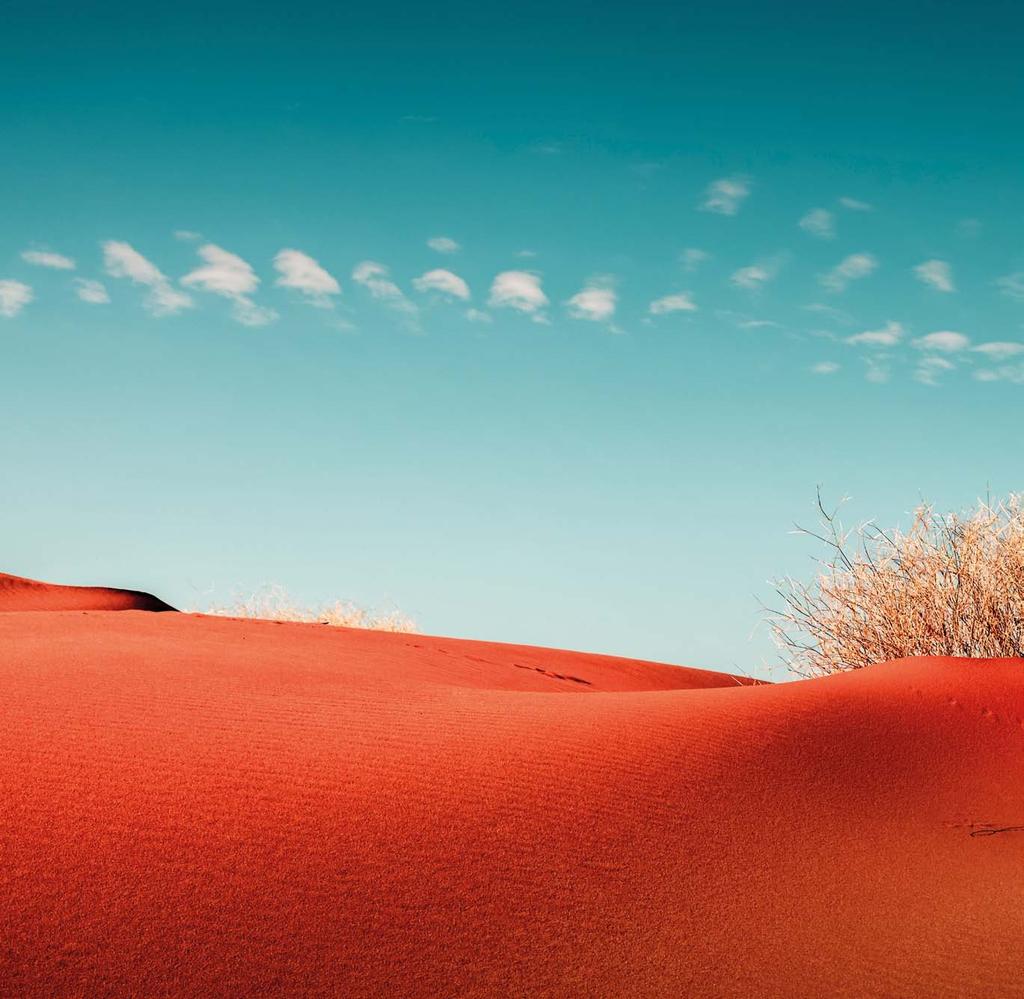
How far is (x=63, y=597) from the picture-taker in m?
18.2

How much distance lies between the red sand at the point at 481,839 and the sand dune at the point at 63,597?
40.0 ft

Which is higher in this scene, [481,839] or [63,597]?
[63,597]

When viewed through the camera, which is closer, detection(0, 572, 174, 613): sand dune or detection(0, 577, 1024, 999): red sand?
detection(0, 577, 1024, 999): red sand

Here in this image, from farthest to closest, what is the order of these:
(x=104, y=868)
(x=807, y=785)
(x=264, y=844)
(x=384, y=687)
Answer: (x=384, y=687), (x=807, y=785), (x=264, y=844), (x=104, y=868)

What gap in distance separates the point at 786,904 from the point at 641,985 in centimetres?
102

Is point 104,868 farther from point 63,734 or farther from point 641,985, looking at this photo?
point 641,985

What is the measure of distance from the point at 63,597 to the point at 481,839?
16.6 metres

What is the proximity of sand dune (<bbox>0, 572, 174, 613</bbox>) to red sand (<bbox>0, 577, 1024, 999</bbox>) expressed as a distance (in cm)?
1218

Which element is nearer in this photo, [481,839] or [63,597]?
[481,839]

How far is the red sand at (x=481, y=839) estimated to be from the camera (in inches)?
117

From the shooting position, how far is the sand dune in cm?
1753

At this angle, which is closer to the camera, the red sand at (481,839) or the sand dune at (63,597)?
the red sand at (481,839)

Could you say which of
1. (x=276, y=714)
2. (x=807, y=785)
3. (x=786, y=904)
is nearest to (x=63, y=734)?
(x=276, y=714)

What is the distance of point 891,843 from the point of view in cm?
473
